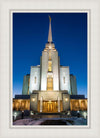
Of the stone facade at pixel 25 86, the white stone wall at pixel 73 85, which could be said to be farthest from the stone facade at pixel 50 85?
the stone facade at pixel 25 86

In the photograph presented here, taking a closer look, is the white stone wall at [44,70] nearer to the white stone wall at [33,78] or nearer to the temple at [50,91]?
the temple at [50,91]

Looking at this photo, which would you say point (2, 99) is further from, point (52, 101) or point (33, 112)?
point (52, 101)

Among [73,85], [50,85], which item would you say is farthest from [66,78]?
[73,85]

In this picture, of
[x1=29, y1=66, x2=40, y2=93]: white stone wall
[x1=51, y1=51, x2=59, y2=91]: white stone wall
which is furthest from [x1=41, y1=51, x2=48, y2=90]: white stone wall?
[x1=29, y1=66, x2=40, y2=93]: white stone wall

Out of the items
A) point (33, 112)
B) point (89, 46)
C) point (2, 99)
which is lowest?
point (33, 112)

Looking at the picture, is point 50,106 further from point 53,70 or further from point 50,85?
point 53,70

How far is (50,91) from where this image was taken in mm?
29312

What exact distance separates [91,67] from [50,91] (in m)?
22.9

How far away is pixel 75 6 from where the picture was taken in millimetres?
7031

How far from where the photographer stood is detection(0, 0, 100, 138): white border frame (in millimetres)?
6582

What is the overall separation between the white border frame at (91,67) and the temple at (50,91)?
20828mm

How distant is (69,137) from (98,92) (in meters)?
2.04

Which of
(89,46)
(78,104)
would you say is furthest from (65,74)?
(89,46)

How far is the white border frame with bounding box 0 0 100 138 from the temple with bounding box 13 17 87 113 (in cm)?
2083
